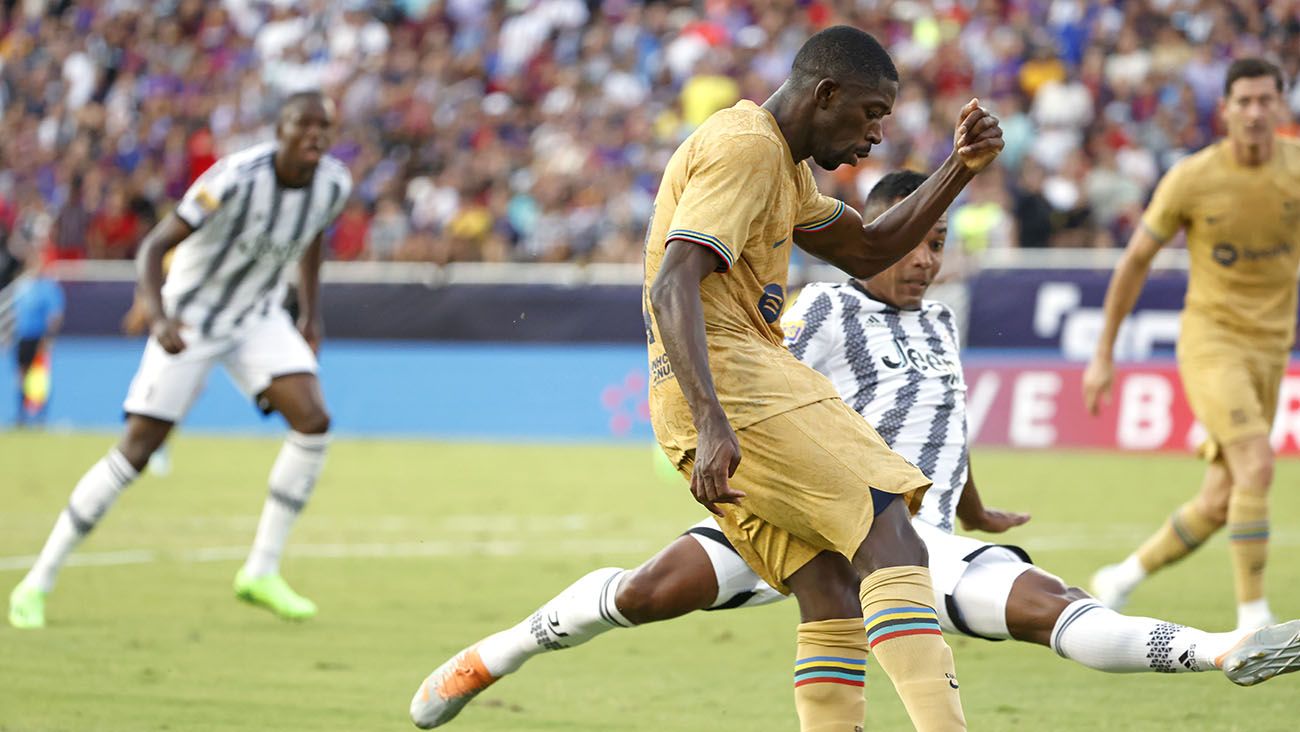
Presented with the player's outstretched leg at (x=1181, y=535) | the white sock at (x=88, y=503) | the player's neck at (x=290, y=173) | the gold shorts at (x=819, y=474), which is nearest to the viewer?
the gold shorts at (x=819, y=474)

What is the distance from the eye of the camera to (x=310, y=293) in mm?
9398

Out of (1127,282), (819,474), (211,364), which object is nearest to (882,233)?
(819,474)

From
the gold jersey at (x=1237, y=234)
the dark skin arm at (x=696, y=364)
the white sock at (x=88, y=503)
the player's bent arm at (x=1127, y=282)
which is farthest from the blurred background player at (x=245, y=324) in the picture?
the dark skin arm at (x=696, y=364)

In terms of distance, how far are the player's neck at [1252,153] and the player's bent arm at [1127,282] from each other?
523mm

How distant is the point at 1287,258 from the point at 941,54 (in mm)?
13966

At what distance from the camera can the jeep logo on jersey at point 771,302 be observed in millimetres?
4742

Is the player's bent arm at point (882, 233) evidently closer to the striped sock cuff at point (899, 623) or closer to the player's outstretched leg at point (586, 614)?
the player's outstretched leg at point (586, 614)

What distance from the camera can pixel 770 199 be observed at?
179 inches

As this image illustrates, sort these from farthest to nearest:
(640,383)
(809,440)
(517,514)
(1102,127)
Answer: (1102,127), (640,383), (517,514), (809,440)

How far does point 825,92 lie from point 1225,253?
14.0ft

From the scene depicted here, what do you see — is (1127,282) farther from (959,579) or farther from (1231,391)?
(959,579)

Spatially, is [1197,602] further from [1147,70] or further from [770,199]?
[1147,70]

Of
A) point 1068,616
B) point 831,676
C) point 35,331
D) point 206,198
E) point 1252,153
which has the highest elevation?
point 1252,153

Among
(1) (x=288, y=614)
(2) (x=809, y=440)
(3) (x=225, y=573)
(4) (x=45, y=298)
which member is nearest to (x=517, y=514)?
(3) (x=225, y=573)
